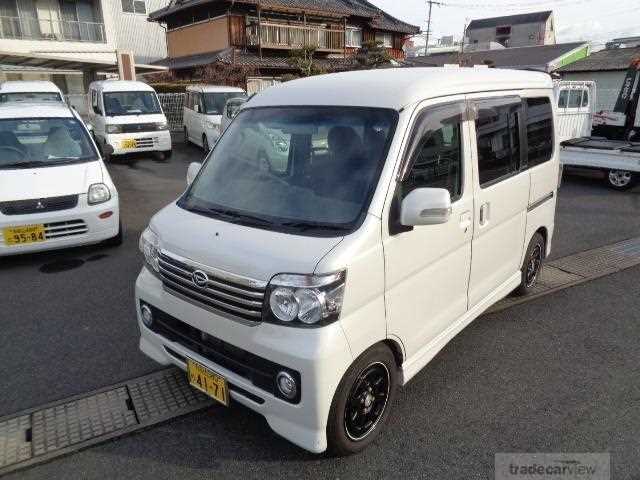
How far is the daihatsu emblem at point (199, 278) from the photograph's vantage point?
235 cm

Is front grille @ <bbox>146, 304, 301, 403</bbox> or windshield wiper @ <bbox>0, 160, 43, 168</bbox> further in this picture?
windshield wiper @ <bbox>0, 160, 43, 168</bbox>

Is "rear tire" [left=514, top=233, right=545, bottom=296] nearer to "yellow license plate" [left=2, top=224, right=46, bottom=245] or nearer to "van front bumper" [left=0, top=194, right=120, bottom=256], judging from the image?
"van front bumper" [left=0, top=194, right=120, bottom=256]

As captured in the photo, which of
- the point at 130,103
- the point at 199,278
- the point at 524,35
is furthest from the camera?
the point at 524,35

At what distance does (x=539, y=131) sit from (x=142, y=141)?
10156 millimetres

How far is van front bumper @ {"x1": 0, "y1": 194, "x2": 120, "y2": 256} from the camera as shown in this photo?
4.84 metres

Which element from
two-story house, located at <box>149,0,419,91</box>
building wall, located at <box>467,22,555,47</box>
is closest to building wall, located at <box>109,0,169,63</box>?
two-story house, located at <box>149,0,419,91</box>

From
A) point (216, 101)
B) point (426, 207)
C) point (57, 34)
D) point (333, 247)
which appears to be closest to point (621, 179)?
point (426, 207)

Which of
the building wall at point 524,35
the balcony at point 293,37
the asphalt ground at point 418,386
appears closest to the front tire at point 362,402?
the asphalt ground at point 418,386

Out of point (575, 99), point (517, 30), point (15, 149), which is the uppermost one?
point (517, 30)

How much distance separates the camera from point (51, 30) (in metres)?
22.8

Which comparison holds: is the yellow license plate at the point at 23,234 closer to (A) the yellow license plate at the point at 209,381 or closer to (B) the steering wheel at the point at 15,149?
(B) the steering wheel at the point at 15,149

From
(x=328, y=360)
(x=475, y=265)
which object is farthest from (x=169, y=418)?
(x=475, y=265)

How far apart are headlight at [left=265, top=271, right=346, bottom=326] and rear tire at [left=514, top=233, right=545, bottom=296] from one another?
262 centimetres

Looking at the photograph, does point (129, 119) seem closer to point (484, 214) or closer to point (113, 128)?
point (113, 128)
